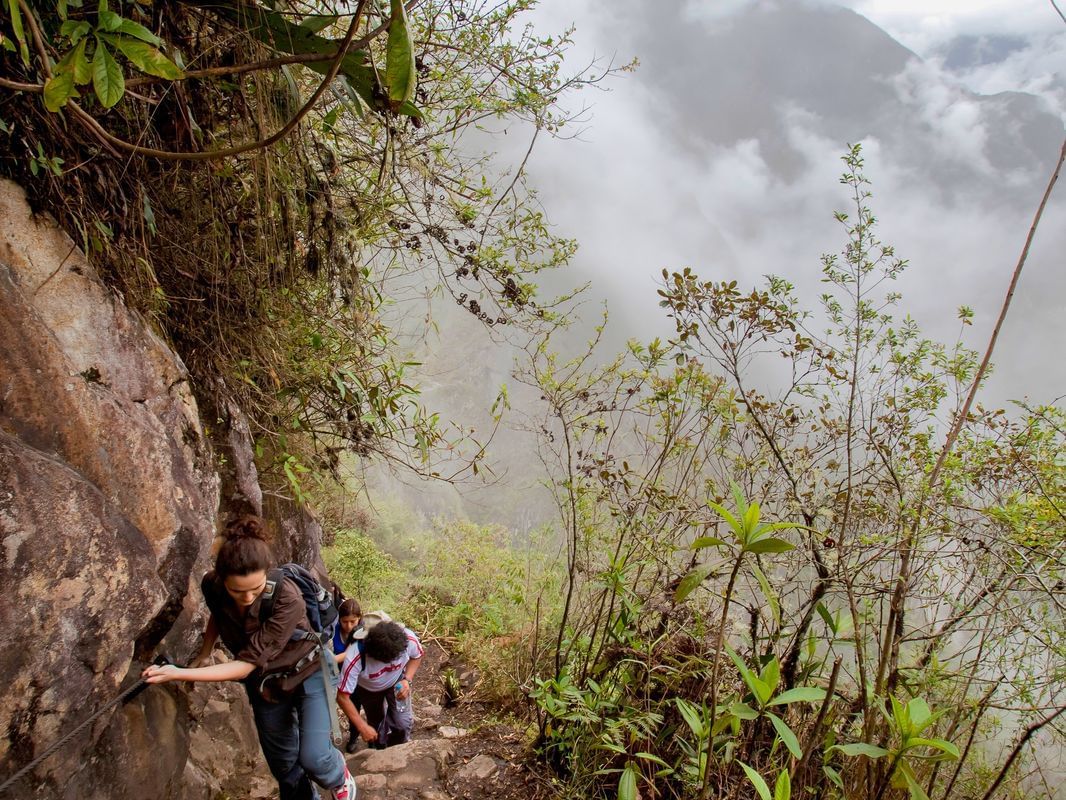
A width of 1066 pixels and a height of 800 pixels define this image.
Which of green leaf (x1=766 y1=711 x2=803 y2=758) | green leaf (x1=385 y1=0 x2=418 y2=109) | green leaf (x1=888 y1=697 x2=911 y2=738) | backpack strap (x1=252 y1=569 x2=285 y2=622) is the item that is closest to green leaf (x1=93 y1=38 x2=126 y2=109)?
green leaf (x1=385 y1=0 x2=418 y2=109)

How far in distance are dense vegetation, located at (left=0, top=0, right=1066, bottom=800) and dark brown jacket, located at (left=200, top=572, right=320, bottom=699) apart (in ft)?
2.51

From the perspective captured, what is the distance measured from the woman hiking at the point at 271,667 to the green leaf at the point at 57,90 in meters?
1.54

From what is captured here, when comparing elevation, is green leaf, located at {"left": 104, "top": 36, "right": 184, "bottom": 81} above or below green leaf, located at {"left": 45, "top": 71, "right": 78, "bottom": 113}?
above

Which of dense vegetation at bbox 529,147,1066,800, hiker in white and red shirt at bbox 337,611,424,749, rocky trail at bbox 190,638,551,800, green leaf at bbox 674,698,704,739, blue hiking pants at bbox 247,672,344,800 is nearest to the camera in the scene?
green leaf at bbox 674,698,704,739

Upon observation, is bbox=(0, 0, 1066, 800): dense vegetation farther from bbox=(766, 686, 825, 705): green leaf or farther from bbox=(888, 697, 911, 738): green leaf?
bbox=(888, 697, 911, 738): green leaf

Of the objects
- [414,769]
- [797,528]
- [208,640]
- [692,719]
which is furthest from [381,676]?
[797,528]

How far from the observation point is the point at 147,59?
1380mm

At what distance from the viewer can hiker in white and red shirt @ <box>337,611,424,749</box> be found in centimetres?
365

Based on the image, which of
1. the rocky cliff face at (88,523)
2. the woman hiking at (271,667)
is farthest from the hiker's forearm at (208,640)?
the rocky cliff face at (88,523)

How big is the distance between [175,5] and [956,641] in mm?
4628

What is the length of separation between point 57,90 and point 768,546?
220 cm

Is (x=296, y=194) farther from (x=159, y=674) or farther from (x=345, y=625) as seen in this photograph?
(x=345, y=625)

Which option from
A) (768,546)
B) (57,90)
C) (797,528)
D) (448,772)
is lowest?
(448,772)

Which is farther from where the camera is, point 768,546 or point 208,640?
point 208,640
